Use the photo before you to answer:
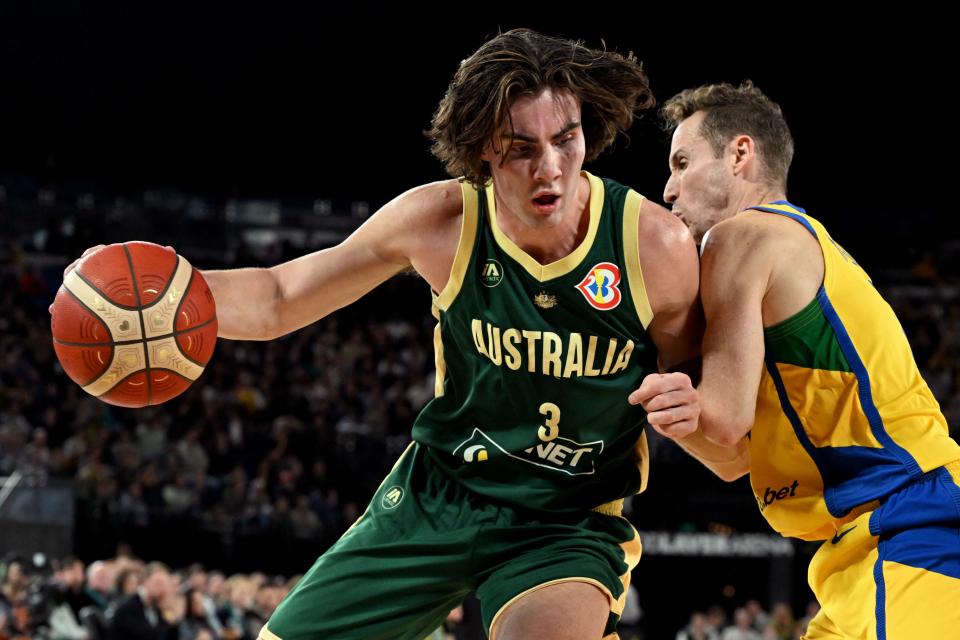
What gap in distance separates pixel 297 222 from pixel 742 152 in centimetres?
1725

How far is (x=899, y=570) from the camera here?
2.81 meters

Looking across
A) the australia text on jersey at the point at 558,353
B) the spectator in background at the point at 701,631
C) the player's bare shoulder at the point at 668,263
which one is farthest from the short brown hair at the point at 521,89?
the spectator in background at the point at 701,631

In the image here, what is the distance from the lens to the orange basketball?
3.15 metres

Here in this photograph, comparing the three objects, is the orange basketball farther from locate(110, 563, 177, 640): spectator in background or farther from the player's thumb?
locate(110, 563, 177, 640): spectator in background

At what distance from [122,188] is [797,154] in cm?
1310

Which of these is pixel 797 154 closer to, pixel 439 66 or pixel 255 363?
pixel 439 66

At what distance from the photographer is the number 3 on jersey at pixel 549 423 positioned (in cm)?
320

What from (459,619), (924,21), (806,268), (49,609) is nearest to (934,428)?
(806,268)

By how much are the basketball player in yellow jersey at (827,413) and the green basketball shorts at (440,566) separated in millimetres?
542

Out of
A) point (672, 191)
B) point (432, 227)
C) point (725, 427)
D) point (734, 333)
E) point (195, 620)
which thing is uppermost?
point (672, 191)

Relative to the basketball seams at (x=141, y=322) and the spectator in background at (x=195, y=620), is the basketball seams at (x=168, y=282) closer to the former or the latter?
the basketball seams at (x=141, y=322)

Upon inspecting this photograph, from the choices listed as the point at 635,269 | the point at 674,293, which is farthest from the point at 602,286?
the point at 674,293

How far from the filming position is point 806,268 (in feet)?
9.93

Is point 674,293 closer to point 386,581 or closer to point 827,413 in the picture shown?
point 827,413
